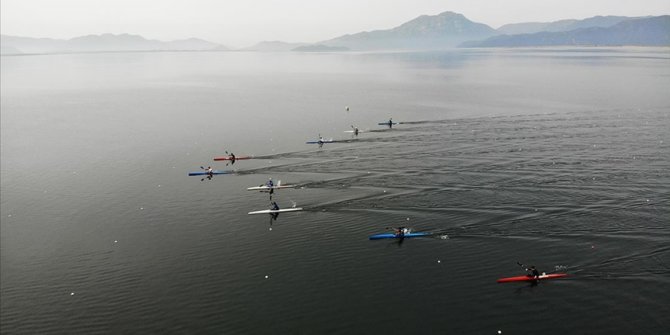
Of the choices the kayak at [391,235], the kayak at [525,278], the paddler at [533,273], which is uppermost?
the kayak at [391,235]

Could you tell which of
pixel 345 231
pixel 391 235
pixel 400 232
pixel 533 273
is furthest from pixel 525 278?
pixel 345 231

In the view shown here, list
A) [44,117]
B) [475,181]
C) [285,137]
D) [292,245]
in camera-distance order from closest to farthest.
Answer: [292,245] < [475,181] < [285,137] < [44,117]

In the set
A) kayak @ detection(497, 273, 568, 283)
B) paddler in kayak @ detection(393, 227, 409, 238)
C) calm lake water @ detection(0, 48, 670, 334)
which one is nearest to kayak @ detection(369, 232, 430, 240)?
paddler in kayak @ detection(393, 227, 409, 238)

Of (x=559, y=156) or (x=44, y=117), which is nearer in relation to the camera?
(x=559, y=156)

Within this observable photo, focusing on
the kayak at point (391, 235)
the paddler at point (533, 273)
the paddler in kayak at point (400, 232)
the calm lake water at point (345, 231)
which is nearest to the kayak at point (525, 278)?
the paddler at point (533, 273)

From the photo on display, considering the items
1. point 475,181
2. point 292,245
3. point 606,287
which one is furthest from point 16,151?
point 606,287

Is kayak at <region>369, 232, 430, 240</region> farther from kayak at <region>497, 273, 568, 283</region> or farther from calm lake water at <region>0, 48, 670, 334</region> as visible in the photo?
kayak at <region>497, 273, 568, 283</region>

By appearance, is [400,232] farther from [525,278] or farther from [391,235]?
[525,278]

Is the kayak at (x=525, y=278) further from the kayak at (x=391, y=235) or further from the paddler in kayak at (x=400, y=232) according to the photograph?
the paddler in kayak at (x=400, y=232)

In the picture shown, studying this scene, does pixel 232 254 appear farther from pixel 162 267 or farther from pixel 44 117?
pixel 44 117
